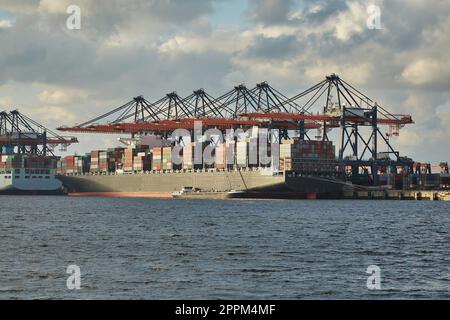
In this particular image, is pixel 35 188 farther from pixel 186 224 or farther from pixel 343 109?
pixel 186 224

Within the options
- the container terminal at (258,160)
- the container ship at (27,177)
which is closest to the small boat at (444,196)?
the container terminal at (258,160)

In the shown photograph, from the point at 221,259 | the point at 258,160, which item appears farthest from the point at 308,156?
the point at 221,259

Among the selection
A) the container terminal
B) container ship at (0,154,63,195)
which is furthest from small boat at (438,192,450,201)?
container ship at (0,154,63,195)

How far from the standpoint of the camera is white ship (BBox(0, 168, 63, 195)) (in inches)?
7219

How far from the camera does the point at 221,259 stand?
38.3 m

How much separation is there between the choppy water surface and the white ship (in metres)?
123

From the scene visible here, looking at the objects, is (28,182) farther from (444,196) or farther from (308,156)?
(444,196)

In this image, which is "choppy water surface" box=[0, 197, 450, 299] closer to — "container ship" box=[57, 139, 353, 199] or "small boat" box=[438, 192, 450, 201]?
"container ship" box=[57, 139, 353, 199]

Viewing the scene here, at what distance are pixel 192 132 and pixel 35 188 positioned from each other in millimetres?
44337

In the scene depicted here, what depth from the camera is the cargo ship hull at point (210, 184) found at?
132 metres

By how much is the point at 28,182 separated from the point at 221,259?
153 metres

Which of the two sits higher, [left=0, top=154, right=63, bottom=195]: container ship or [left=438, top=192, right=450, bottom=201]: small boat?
[left=0, top=154, right=63, bottom=195]: container ship

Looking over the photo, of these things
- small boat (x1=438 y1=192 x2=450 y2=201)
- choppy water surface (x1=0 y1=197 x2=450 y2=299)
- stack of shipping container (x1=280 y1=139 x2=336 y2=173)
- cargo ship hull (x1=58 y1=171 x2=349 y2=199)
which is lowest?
choppy water surface (x1=0 y1=197 x2=450 y2=299)
